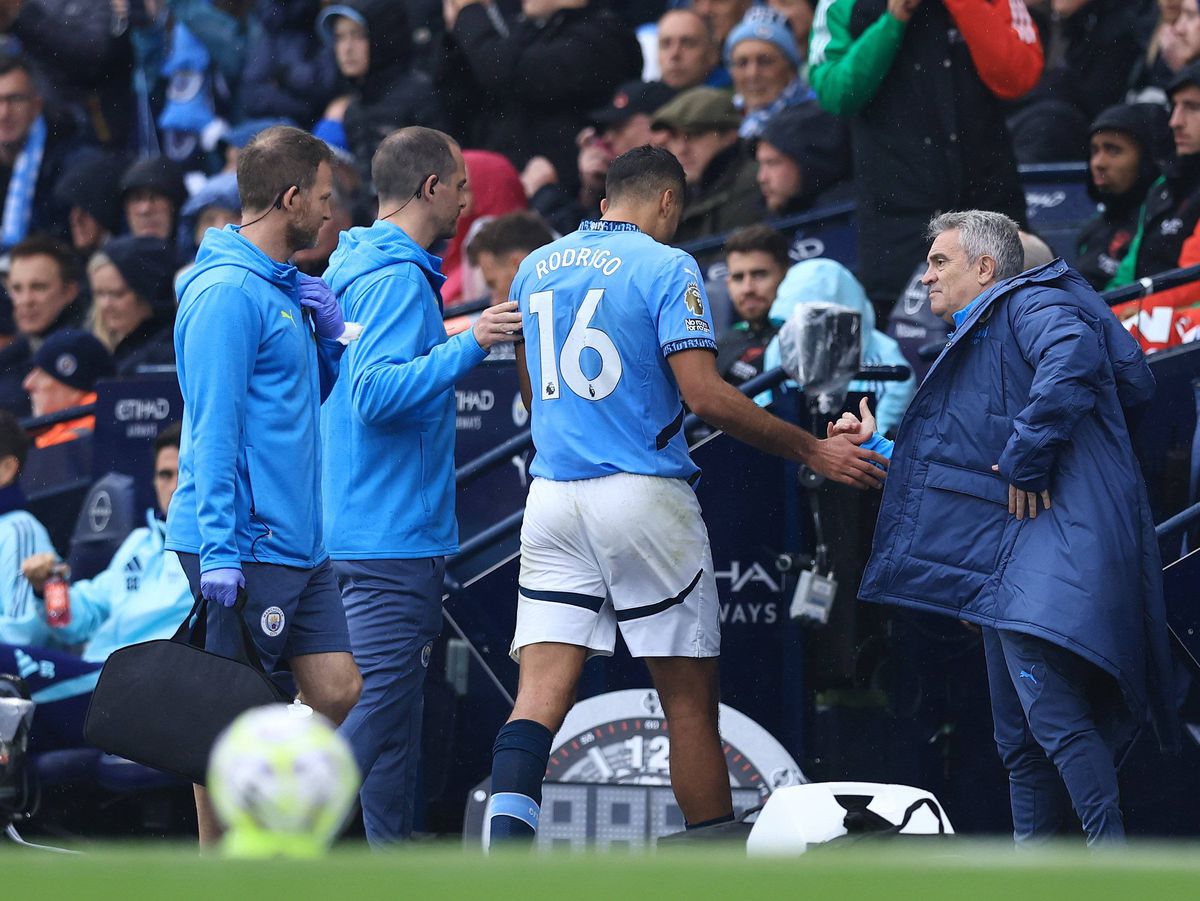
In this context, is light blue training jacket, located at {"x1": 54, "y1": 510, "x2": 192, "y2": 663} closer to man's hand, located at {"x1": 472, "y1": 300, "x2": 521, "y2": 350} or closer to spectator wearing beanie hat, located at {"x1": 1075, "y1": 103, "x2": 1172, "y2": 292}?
man's hand, located at {"x1": 472, "y1": 300, "x2": 521, "y2": 350}

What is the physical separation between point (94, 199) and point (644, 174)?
776cm

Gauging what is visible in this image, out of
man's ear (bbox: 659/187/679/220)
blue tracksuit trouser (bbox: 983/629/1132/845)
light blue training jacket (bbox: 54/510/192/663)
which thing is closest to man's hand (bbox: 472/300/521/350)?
man's ear (bbox: 659/187/679/220)

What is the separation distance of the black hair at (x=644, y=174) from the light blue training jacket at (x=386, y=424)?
62 cm

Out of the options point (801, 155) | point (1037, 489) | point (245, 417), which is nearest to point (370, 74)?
point (801, 155)

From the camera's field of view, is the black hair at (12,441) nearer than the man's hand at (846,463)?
No

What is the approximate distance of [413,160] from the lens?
19.1ft

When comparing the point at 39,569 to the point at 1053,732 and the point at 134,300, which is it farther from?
the point at 1053,732

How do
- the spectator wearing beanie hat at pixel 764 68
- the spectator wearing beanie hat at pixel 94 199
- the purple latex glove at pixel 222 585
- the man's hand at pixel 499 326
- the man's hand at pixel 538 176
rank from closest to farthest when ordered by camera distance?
1. the purple latex glove at pixel 222 585
2. the man's hand at pixel 499 326
3. the spectator wearing beanie hat at pixel 764 68
4. the man's hand at pixel 538 176
5. the spectator wearing beanie hat at pixel 94 199

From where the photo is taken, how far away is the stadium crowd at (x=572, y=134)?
767 cm

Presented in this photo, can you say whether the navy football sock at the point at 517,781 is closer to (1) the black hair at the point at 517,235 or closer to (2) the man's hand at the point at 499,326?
(2) the man's hand at the point at 499,326

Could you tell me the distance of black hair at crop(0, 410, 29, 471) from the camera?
8.25m

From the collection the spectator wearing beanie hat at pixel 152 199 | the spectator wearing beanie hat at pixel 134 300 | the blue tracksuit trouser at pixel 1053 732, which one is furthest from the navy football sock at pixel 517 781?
the spectator wearing beanie hat at pixel 152 199

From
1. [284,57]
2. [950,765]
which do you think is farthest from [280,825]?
[284,57]

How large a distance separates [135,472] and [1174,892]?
6842 millimetres
